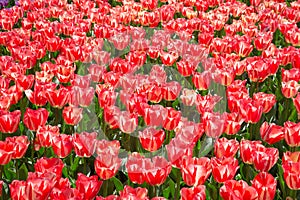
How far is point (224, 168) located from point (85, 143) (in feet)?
2.43

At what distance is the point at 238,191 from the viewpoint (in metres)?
2.31

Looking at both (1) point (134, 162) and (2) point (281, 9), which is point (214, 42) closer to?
(2) point (281, 9)

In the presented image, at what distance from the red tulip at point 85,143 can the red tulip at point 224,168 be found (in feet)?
2.13

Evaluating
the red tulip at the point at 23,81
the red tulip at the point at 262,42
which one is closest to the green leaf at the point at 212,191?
the red tulip at the point at 23,81

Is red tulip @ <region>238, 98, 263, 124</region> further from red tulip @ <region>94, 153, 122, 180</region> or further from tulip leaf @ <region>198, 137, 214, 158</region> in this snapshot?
red tulip @ <region>94, 153, 122, 180</region>

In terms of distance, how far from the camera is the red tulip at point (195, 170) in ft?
8.06

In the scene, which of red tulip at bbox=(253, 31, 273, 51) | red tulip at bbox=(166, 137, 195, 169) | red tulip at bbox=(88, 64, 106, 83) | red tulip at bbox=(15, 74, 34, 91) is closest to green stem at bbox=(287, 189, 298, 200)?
red tulip at bbox=(166, 137, 195, 169)

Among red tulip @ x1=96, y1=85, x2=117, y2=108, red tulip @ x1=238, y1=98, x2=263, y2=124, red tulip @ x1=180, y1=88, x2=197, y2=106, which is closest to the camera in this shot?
red tulip @ x1=238, y1=98, x2=263, y2=124

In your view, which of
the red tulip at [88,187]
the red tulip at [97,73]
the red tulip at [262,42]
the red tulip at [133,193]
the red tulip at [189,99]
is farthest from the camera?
the red tulip at [262,42]

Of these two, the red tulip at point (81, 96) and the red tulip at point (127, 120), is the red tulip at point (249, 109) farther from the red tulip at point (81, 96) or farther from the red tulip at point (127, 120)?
the red tulip at point (81, 96)

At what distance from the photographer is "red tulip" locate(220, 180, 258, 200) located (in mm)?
2264

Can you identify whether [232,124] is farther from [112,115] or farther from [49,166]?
[49,166]

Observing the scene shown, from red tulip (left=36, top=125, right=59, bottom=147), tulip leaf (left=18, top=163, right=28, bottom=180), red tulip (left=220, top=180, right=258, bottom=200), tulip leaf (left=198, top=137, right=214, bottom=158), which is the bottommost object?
tulip leaf (left=18, top=163, right=28, bottom=180)

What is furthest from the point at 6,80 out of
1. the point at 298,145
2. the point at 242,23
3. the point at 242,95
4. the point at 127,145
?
the point at 242,23
